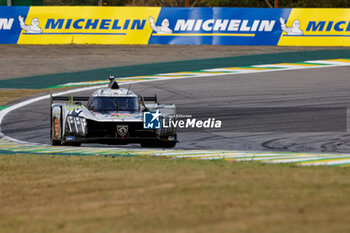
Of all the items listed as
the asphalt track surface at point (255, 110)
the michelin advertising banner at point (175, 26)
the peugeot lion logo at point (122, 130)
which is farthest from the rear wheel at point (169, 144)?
the michelin advertising banner at point (175, 26)

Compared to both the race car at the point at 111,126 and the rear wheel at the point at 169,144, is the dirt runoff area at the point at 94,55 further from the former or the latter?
the rear wheel at the point at 169,144

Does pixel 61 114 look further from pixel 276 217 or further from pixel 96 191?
pixel 276 217

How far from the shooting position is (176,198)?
7602 millimetres

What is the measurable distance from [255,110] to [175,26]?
13602mm

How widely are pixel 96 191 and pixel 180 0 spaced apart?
216 ft

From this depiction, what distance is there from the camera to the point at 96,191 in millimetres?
8352

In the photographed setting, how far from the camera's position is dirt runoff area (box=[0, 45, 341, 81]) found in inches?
1197

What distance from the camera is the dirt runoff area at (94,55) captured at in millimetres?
30406

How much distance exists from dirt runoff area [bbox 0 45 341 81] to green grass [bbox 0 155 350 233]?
66.6 ft

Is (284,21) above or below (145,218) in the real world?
above

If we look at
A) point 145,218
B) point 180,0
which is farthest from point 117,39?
point 180,0

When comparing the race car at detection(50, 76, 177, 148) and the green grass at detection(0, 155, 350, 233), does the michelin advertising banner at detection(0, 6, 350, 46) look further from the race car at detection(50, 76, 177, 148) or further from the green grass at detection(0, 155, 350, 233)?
the green grass at detection(0, 155, 350, 233)

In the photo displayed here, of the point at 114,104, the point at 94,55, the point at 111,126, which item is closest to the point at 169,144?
the point at 111,126

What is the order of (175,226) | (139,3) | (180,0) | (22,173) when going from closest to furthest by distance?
(175,226)
(22,173)
(180,0)
(139,3)
